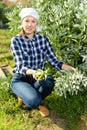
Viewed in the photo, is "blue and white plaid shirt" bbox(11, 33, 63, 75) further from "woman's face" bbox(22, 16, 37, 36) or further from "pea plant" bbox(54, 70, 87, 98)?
"pea plant" bbox(54, 70, 87, 98)

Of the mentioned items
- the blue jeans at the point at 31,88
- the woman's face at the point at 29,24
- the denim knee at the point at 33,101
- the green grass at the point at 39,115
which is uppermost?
the woman's face at the point at 29,24

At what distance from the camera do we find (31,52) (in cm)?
516

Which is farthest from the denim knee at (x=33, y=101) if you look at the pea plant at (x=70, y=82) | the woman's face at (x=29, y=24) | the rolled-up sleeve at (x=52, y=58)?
the woman's face at (x=29, y=24)

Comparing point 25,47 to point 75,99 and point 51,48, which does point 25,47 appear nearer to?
A: point 51,48

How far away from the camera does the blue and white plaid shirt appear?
199 inches

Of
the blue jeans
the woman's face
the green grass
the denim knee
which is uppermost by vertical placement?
the woman's face

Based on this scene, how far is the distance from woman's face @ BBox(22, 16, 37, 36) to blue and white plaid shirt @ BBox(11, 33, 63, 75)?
0.13 metres

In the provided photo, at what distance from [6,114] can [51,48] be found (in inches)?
45.3

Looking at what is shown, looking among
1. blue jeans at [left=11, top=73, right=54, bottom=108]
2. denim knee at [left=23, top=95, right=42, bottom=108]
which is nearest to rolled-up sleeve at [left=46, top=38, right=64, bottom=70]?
blue jeans at [left=11, top=73, right=54, bottom=108]

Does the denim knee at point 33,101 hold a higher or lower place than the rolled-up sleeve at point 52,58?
lower

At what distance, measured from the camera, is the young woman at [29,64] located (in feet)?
16.2

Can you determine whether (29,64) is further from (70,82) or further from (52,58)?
(70,82)

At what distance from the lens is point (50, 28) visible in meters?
5.69

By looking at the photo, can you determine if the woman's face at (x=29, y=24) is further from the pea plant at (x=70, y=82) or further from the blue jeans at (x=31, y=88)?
the pea plant at (x=70, y=82)
